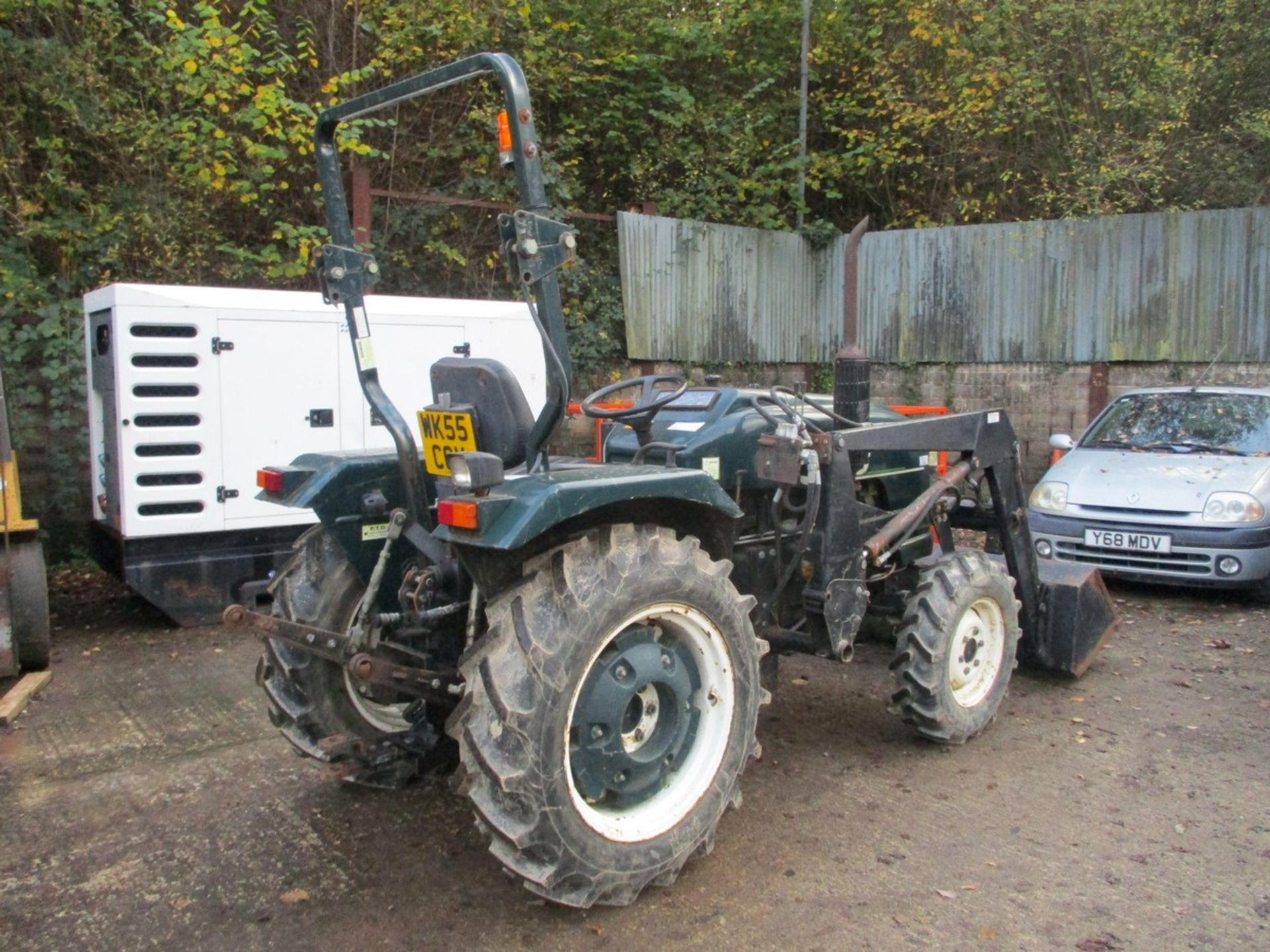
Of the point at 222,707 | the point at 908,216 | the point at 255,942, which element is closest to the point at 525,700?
the point at 255,942

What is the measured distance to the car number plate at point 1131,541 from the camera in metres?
6.89

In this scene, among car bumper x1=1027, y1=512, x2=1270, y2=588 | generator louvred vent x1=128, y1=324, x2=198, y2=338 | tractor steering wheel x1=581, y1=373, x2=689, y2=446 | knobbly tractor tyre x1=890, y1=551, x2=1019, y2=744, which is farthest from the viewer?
car bumper x1=1027, y1=512, x2=1270, y2=588

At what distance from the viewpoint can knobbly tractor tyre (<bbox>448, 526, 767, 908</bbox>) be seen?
2.80 metres

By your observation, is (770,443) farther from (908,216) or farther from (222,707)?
(908,216)

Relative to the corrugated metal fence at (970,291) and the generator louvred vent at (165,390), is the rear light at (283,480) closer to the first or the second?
the generator louvred vent at (165,390)

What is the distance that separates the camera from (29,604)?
5.31 meters

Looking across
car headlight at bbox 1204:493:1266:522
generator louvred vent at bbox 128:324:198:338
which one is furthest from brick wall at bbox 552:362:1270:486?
generator louvred vent at bbox 128:324:198:338

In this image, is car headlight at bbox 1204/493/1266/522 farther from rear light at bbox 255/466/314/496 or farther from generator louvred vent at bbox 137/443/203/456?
generator louvred vent at bbox 137/443/203/456

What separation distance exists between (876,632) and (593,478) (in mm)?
3200

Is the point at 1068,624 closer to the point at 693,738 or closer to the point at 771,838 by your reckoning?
the point at 771,838

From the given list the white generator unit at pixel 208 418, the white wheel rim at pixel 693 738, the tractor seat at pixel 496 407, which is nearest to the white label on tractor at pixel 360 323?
the tractor seat at pixel 496 407

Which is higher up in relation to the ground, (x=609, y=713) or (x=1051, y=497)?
(x=1051, y=497)

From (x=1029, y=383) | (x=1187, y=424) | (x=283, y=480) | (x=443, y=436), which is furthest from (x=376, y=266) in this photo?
(x=1029, y=383)

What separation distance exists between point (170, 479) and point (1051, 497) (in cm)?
614
